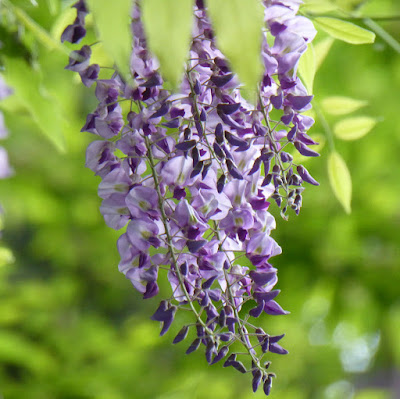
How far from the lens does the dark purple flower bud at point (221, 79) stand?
0.36 m

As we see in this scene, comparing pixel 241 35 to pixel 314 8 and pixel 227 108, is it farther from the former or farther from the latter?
pixel 314 8

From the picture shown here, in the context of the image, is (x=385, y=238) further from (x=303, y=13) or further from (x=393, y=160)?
(x=303, y=13)

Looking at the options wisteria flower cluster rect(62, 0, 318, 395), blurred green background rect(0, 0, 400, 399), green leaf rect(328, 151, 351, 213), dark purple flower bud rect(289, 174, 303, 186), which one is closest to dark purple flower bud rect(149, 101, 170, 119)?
wisteria flower cluster rect(62, 0, 318, 395)

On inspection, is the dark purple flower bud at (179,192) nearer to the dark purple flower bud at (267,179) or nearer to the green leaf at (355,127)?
the dark purple flower bud at (267,179)

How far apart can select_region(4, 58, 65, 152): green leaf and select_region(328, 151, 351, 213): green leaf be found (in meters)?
0.27

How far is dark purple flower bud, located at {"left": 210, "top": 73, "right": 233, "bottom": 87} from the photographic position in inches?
14.3

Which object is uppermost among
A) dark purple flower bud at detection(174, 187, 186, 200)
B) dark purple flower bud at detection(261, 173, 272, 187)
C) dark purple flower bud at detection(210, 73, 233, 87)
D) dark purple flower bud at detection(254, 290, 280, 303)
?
dark purple flower bud at detection(210, 73, 233, 87)

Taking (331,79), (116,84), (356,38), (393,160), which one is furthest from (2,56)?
(393,160)

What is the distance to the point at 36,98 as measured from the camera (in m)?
0.48

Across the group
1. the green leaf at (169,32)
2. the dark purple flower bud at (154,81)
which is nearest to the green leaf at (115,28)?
the green leaf at (169,32)

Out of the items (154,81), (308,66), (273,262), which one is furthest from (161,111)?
(273,262)

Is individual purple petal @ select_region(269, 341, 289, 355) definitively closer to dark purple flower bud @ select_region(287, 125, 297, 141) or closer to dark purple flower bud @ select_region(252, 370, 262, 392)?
dark purple flower bud @ select_region(252, 370, 262, 392)

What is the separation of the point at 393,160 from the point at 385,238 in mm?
224

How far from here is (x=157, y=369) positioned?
69.5 inches
